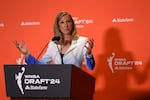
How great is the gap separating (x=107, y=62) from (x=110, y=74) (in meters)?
0.13

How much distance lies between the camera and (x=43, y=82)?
2.05 meters

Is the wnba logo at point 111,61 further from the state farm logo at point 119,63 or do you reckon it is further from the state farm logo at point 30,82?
the state farm logo at point 30,82

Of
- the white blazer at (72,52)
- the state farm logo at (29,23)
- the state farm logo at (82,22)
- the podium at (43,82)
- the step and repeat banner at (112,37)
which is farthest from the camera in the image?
the state farm logo at (29,23)

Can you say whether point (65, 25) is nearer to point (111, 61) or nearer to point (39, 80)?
point (39, 80)

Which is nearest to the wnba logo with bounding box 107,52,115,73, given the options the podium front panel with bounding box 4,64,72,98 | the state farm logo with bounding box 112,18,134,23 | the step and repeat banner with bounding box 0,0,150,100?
the step and repeat banner with bounding box 0,0,150,100

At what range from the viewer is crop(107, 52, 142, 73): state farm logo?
3498 millimetres

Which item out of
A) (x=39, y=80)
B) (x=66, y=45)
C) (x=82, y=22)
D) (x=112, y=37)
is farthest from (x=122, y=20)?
(x=39, y=80)

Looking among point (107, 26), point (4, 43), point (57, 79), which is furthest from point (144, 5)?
point (57, 79)

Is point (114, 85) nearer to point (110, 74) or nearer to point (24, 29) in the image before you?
point (110, 74)

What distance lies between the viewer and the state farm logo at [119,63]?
3498 mm

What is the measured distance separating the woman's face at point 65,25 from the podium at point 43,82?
644 millimetres

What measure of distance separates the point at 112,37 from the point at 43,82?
1.67m

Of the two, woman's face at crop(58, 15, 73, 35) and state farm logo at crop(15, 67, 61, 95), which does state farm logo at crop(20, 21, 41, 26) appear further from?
state farm logo at crop(15, 67, 61, 95)

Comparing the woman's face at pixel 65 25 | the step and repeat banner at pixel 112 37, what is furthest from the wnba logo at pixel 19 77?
the step and repeat banner at pixel 112 37
